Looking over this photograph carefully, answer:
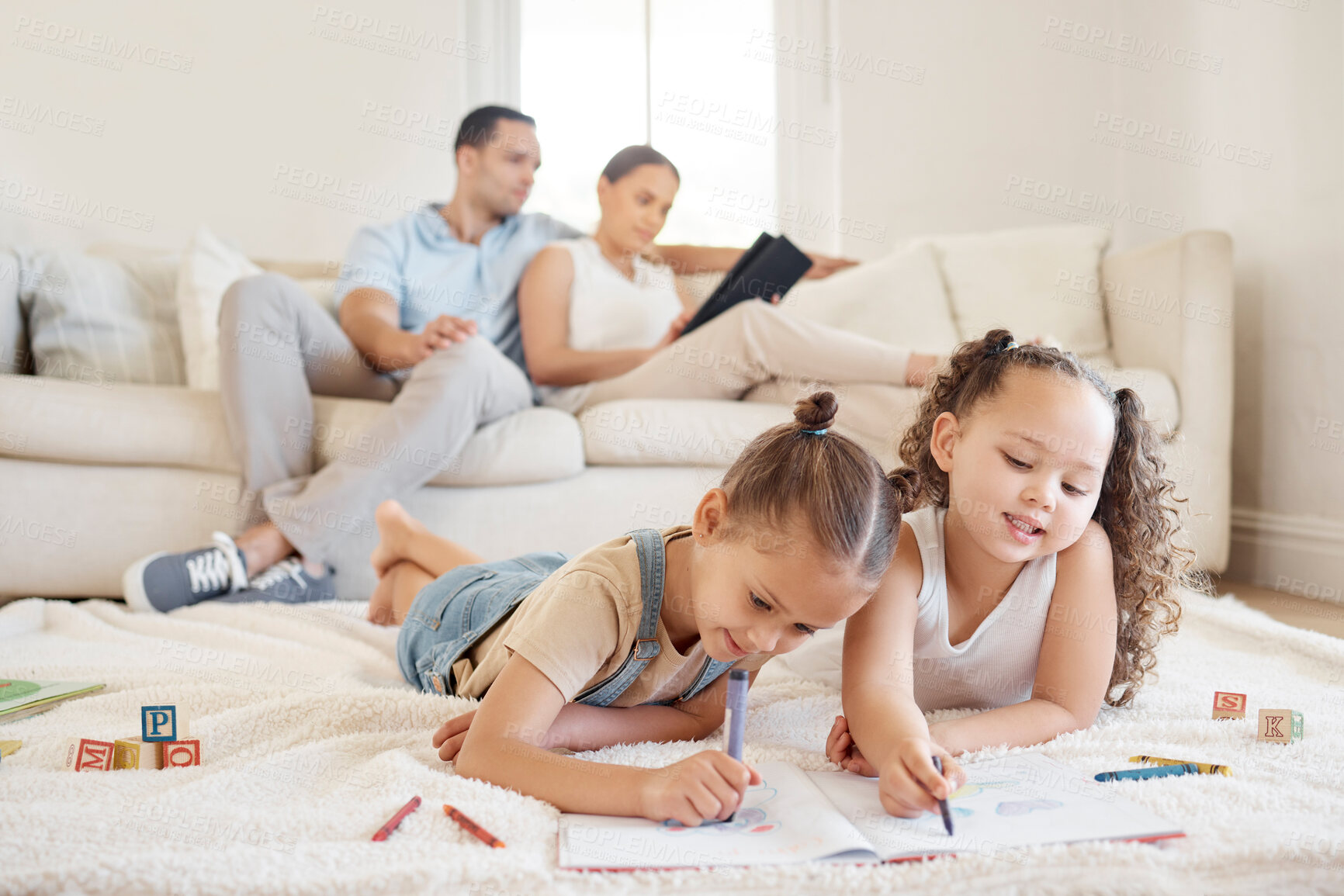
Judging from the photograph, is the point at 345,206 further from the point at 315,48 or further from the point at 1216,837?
the point at 1216,837

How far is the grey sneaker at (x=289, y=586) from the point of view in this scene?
64.1 inches

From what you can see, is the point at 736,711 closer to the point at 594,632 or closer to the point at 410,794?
the point at 594,632

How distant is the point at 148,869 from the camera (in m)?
0.61

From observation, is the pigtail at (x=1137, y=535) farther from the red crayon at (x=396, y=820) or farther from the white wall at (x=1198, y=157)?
the white wall at (x=1198, y=157)

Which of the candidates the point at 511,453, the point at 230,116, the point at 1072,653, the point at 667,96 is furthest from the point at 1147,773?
the point at 230,116

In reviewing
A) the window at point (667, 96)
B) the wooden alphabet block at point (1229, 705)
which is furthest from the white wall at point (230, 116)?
the wooden alphabet block at point (1229, 705)

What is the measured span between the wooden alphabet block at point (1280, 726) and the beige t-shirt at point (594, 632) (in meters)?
0.50

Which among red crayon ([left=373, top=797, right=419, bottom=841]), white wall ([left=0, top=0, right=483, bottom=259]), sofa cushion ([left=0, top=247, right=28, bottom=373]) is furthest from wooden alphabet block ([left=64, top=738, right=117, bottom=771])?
white wall ([left=0, top=0, right=483, bottom=259])

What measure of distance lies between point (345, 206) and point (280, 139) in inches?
11.2

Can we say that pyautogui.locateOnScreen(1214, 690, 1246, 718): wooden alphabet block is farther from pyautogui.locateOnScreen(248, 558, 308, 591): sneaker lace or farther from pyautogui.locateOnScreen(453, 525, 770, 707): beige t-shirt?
pyautogui.locateOnScreen(248, 558, 308, 591): sneaker lace

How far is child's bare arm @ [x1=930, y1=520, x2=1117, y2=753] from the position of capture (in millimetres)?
943

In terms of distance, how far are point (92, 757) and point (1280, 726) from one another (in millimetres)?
1125

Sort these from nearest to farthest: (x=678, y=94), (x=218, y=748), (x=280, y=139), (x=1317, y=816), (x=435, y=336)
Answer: (x=1317, y=816) → (x=218, y=748) → (x=435, y=336) → (x=280, y=139) → (x=678, y=94)

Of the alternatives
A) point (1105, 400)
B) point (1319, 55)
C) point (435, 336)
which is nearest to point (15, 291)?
point (435, 336)
